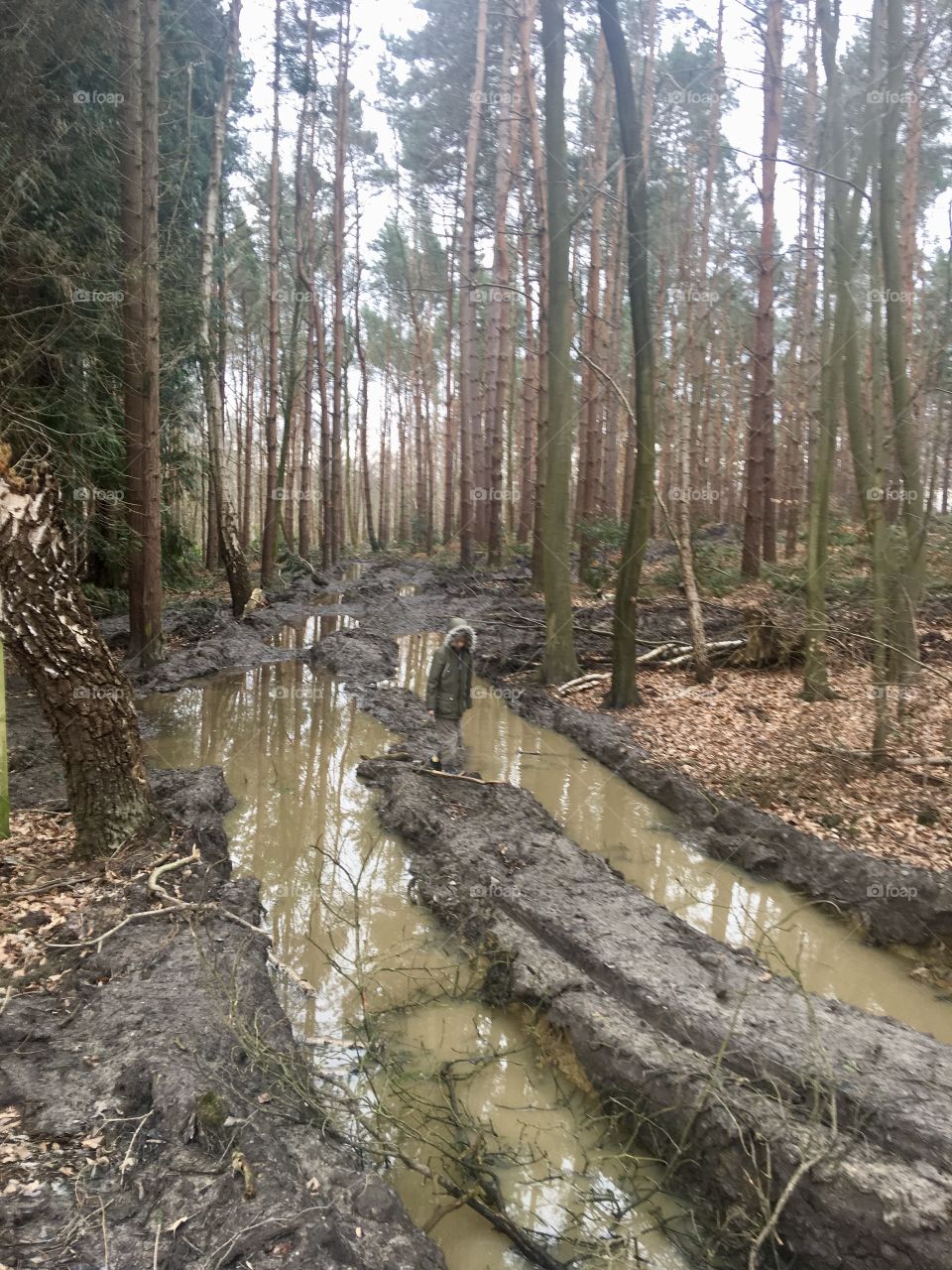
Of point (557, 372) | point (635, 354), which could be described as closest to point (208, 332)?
point (557, 372)

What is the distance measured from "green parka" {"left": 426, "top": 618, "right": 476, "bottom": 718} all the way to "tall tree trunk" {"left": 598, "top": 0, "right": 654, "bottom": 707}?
10.4 ft

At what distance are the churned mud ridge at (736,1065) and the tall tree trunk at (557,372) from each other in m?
6.32

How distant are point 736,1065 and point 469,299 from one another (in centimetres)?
2099

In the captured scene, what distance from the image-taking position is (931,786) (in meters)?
7.50

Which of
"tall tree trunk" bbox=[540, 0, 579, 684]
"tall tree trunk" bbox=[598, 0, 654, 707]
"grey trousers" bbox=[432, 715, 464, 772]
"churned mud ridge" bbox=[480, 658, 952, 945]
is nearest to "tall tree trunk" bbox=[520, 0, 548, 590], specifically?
"tall tree trunk" bbox=[540, 0, 579, 684]

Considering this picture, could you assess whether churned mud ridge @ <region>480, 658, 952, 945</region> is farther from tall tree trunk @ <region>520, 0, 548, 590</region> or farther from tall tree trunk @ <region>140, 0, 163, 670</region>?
tall tree trunk @ <region>140, 0, 163, 670</region>

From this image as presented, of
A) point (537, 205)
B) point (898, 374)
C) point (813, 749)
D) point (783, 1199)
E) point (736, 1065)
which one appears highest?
point (537, 205)

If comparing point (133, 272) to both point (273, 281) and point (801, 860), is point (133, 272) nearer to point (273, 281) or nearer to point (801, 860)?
point (273, 281)

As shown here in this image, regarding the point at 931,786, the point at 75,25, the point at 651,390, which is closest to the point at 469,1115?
the point at 931,786

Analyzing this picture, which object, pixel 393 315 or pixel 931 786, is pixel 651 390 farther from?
pixel 393 315

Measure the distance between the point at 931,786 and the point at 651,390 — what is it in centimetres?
602

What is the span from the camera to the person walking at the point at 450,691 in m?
8.78

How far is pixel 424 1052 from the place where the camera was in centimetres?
452

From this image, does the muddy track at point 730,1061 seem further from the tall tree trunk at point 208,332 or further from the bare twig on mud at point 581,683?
the tall tree trunk at point 208,332
